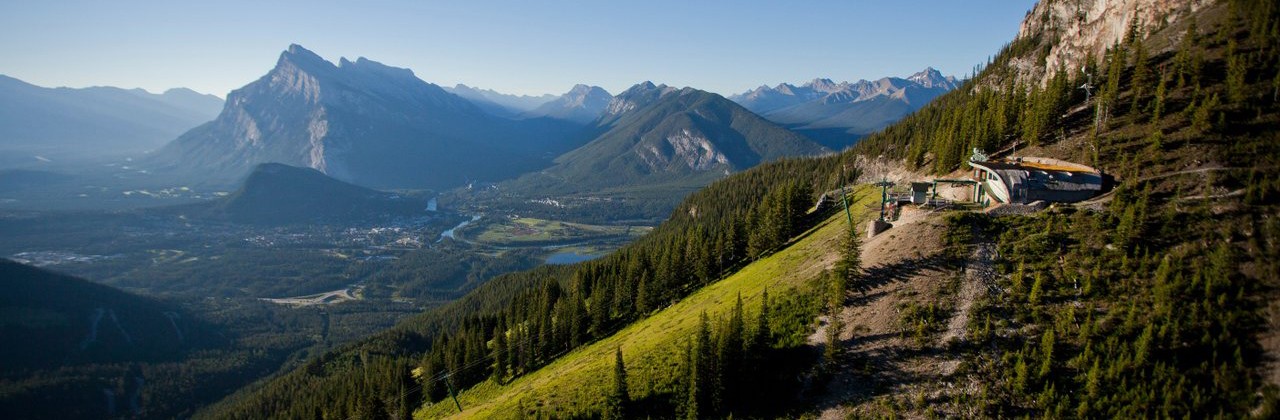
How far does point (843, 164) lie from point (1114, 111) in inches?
2993

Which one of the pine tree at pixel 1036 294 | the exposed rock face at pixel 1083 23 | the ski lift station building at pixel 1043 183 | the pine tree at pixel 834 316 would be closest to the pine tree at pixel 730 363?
the pine tree at pixel 834 316

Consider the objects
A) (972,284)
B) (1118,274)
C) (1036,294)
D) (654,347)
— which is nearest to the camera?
(1118,274)

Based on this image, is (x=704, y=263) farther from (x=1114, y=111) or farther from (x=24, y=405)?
(x=24, y=405)

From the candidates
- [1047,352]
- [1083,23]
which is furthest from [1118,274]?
[1083,23]

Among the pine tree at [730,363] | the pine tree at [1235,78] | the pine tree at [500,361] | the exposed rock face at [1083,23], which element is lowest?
the pine tree at [500,361]

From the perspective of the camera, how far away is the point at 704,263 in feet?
298

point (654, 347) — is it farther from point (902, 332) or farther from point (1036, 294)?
point (1036, 294)

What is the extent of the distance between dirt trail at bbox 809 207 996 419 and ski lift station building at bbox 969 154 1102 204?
8339mm

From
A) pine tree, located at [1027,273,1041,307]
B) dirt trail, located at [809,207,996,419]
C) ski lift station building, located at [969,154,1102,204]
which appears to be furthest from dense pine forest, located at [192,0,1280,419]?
ski lift station building, located at [969,154,1102,204]

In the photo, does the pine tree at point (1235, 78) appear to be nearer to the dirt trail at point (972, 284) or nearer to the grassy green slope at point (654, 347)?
the dirt trail at point (972, 284)

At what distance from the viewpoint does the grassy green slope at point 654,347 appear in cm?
5541

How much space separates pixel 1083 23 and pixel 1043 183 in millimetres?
72751

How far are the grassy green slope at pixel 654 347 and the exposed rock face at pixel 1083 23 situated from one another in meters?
44.0

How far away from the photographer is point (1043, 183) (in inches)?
2196
